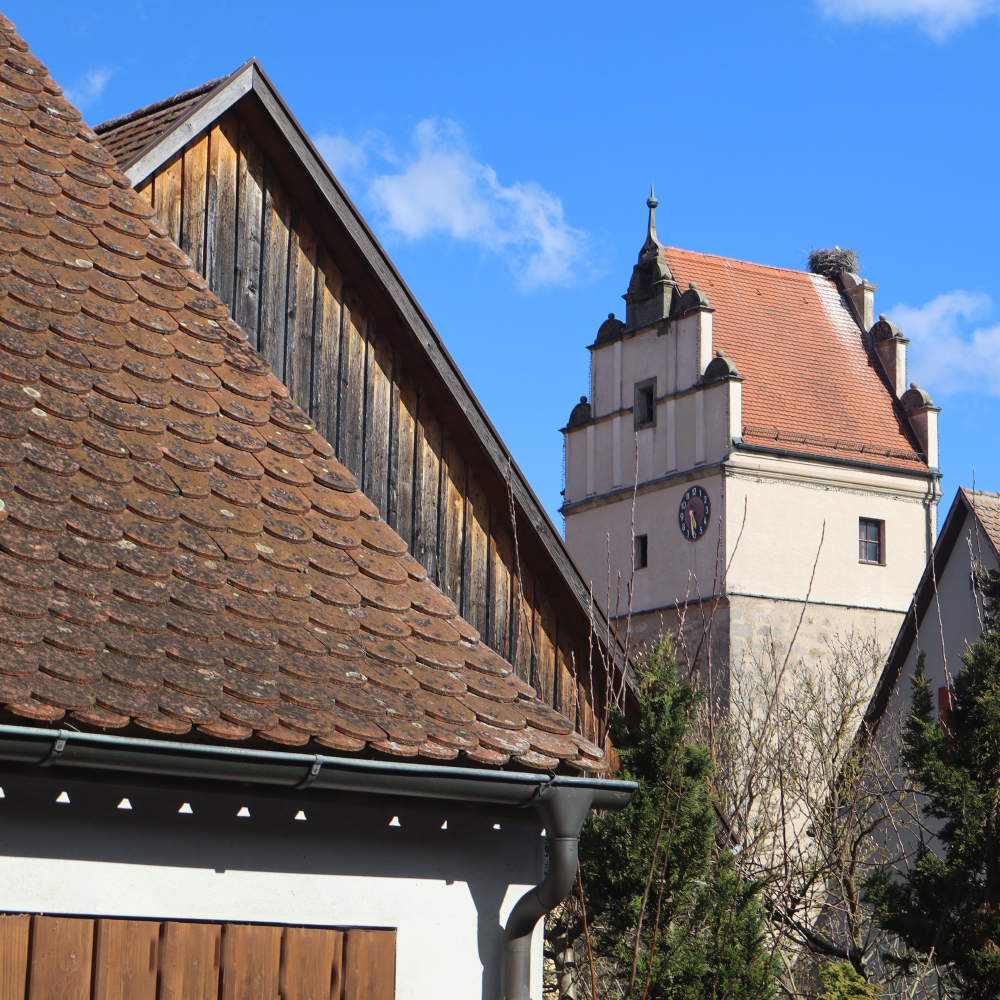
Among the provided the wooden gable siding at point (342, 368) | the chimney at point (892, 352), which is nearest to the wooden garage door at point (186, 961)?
the wooden gable siding at point (342, 368)

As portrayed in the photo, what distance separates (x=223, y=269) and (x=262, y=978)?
4082 millimetres

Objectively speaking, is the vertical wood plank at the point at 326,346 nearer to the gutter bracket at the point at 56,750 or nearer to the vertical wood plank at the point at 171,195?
the vertical wood plank at the point at 171,195

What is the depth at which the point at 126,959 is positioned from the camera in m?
4.02

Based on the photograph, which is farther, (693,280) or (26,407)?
(693,280)

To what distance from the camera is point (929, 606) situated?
19.2 m

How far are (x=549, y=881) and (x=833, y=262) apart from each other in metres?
34.9

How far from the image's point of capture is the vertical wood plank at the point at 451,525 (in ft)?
25.3

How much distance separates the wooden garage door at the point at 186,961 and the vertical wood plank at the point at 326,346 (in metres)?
3.48

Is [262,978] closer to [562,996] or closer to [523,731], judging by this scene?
[523,731]

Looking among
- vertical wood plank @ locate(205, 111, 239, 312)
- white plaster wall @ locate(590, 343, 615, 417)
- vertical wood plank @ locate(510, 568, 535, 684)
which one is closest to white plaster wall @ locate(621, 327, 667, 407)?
white plaster wall @ locate(590, 343, 615, 417)

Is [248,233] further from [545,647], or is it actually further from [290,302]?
[545,647]

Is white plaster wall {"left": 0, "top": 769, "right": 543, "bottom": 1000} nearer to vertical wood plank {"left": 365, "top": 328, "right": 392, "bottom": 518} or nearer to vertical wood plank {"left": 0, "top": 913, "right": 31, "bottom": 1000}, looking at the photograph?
vertical wood plank {"left": 0, "top": 913, "right": 31, "bottom": 1000}

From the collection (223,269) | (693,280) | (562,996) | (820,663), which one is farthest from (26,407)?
(693,280)

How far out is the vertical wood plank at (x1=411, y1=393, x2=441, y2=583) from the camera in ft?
25.1
